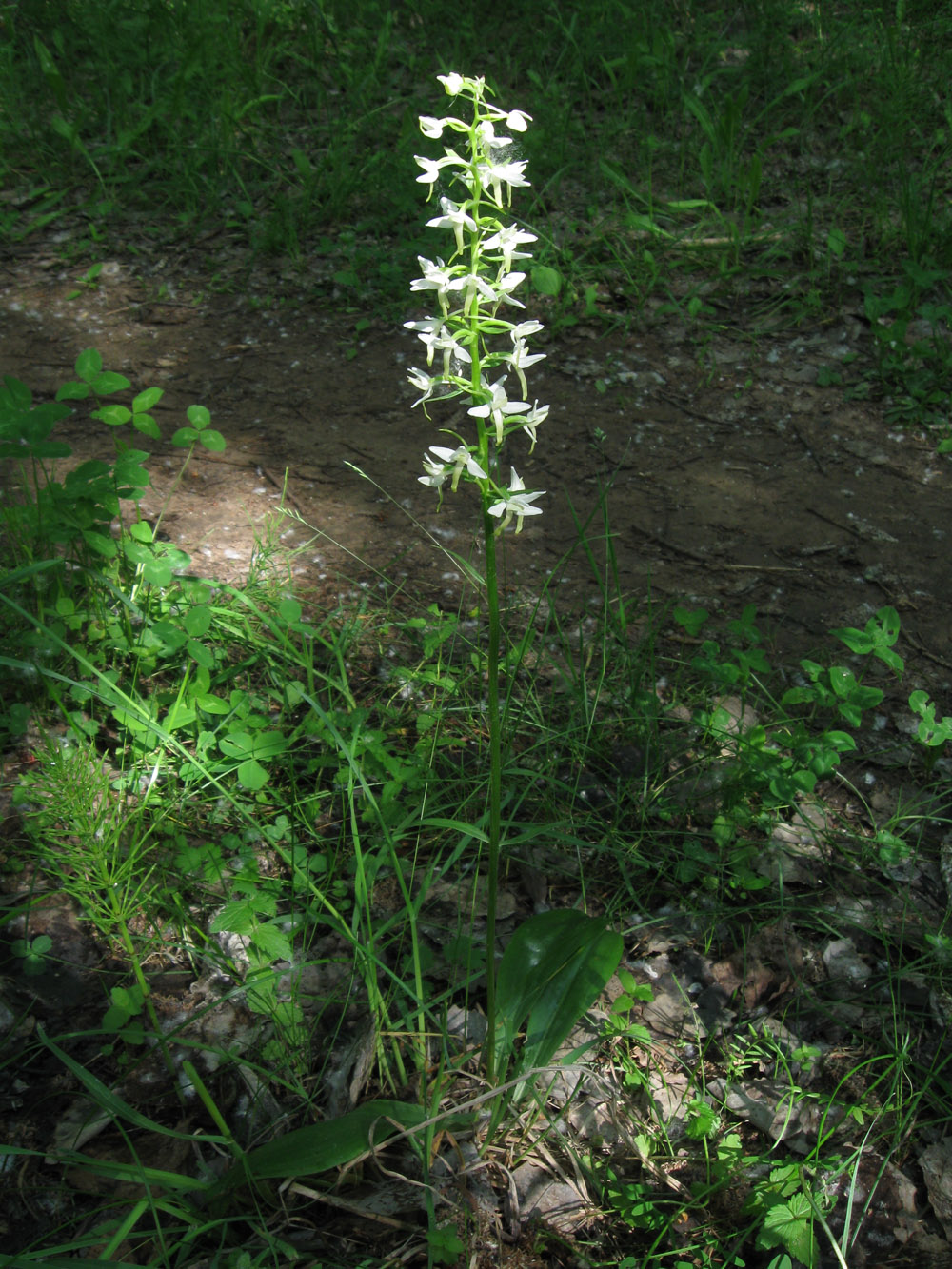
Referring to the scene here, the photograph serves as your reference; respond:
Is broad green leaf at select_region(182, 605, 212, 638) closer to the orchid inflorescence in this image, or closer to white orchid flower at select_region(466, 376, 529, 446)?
the orchid inflorescence

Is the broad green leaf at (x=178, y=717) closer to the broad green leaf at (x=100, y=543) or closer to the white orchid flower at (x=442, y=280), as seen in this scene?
the broad green leaf at (x=100, y=543)

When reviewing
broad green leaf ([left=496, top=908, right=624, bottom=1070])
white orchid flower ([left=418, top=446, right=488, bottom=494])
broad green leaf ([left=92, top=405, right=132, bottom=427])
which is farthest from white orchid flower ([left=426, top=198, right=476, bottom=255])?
A: broad green leaf ([left=92, top=405, right=132, bottom=427])

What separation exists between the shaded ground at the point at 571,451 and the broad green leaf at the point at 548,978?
1230 millimetres

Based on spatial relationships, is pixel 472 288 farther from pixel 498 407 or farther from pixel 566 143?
pixel 566 143

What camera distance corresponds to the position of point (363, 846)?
2018mm

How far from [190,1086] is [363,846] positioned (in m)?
0.57

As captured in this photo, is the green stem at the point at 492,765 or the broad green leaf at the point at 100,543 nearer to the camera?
the green stem at the point at 492,765

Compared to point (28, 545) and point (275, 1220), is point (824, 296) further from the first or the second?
point (275, 1220)

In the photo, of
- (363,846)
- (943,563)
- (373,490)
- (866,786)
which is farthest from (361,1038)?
(943,563)

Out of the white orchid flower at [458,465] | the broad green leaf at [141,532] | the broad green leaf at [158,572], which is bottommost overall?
the broad green leaf at [158,572]

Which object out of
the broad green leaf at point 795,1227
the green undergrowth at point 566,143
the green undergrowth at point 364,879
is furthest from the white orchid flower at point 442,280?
the green undergrowth at point 566,143

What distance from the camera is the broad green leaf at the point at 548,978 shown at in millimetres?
1567

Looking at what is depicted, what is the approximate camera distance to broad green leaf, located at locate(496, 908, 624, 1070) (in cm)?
157

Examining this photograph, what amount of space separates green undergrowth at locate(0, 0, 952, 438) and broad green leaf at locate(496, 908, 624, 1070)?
2.67 meters
